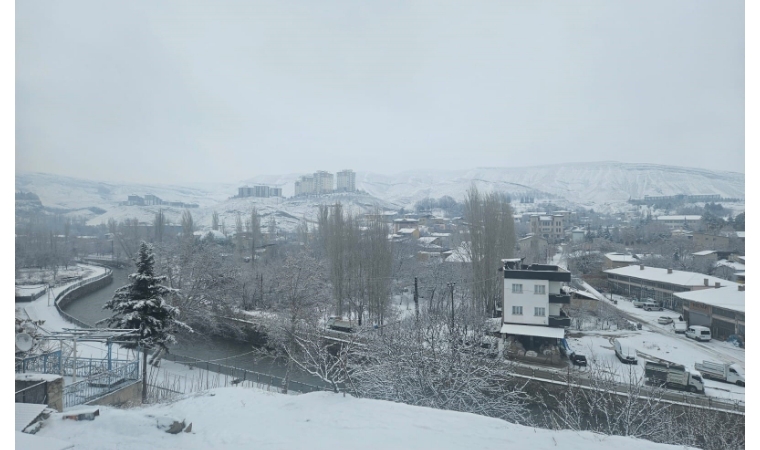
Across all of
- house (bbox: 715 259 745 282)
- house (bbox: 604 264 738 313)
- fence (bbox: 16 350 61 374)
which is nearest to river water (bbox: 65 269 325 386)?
fence (bbox: 16 350 61 374)

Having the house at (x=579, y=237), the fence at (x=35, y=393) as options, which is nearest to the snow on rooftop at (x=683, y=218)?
the fence at (x=35, y=393)

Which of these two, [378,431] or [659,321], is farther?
[659,321]

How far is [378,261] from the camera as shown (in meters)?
9.43

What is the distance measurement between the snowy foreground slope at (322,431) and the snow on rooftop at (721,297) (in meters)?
0.80

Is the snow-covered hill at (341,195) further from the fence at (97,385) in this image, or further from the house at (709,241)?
the fence at (97,385)

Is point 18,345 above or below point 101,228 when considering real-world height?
below

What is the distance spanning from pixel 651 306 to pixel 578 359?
1.98 m

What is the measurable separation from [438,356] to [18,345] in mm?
2878

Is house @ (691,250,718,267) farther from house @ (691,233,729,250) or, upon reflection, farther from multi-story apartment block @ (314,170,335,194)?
multi-story apartment block @ (314,170,335,194)

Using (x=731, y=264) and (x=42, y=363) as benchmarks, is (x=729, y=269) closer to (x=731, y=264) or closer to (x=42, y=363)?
(x=731, y=264)

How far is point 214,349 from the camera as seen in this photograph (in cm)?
718

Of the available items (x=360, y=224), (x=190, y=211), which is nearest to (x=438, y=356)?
(x=360, y=224)

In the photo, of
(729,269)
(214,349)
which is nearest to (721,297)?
(729,269)

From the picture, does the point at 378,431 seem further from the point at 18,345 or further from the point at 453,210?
the point at 453,210
